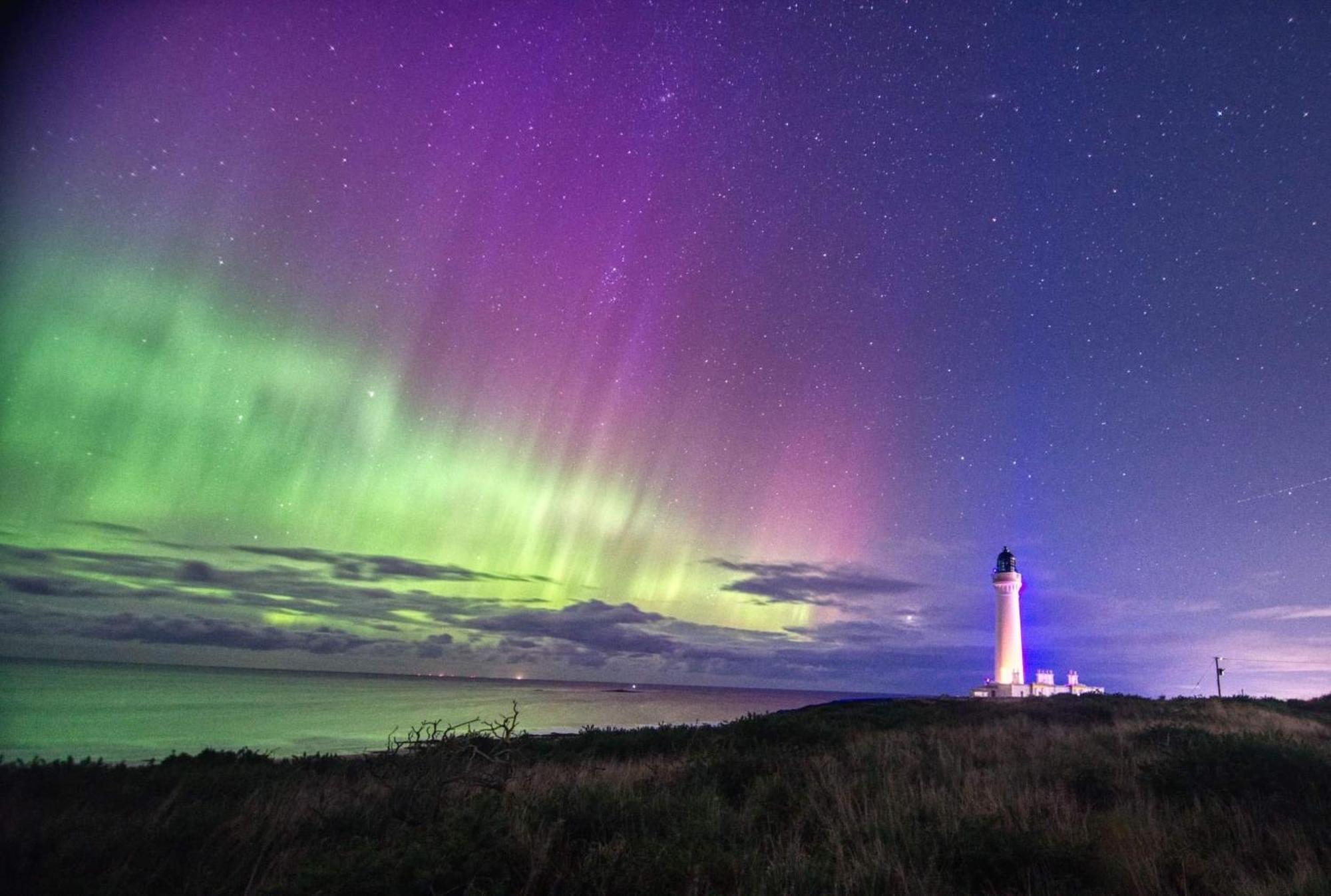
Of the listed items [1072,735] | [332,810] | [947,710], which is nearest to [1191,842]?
[332,810]

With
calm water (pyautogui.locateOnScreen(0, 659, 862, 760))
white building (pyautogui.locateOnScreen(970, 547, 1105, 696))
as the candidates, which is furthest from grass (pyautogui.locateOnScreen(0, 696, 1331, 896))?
white building (pyautogui.locateOnScreen(970, 547, 1105, 696))

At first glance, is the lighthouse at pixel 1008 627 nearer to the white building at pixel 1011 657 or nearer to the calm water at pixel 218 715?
the white building at pixel 1011 657

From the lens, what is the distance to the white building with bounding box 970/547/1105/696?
157 ft

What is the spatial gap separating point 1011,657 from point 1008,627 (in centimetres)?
227

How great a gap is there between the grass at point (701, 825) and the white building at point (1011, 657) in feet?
135

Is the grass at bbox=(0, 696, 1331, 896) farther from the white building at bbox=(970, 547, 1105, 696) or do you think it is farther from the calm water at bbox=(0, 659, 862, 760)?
the white building at bbox=(970, 547, 1105, 696)

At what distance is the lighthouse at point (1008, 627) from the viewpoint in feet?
164

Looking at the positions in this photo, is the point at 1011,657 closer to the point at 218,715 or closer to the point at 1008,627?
the point at 1008,627

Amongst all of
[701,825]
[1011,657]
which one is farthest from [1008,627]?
[701,825]

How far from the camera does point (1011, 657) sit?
50531 mm

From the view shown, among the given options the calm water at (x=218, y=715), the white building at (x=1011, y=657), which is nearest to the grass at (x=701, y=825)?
the calm water at (x=218, y=715)

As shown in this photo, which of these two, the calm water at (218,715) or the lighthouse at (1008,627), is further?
the lighthouse at (1008,627)

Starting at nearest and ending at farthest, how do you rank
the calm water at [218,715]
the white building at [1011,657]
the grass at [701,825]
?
the grass at [701,825] < the calm water at [218,715] < the white building at [1011,657]

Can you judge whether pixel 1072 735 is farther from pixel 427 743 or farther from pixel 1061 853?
pixel 427 743
